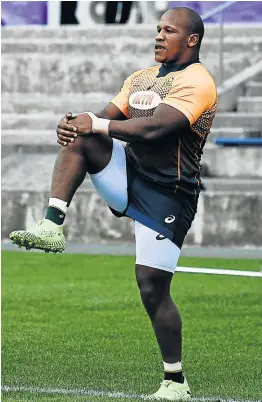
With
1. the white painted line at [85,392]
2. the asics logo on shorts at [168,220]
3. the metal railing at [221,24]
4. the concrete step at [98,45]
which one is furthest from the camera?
the concrete step at [98,45]

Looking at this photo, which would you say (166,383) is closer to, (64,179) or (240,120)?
(64,179)

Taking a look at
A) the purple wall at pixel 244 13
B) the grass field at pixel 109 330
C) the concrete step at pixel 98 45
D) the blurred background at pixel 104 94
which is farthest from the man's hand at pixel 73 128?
the purple wall at pixel 244 13

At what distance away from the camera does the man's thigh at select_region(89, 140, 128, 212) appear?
23.8 feet

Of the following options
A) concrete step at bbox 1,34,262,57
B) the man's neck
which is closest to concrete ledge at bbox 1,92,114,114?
concrete step at bbox 1,34,262,57

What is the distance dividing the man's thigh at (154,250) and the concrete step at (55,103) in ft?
47.8

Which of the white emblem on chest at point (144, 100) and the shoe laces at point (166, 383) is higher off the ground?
the white emblem on chest at point (144, 100)

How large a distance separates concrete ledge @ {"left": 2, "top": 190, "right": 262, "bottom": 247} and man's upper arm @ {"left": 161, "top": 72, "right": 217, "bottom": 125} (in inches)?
410

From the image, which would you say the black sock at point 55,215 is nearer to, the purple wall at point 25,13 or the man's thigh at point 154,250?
the man's thigh at point 154,250

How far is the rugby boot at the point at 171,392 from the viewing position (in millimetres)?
7223

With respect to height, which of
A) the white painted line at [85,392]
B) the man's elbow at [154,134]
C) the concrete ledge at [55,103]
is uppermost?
the man's elbow at [154,134]

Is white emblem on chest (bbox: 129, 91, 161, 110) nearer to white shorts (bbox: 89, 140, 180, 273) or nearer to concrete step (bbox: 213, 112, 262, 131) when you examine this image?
white shorts (bbox: 89, 140, 180, 273)

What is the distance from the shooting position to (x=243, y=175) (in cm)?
1916

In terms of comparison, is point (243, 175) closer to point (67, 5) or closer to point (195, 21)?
point (67, 5)

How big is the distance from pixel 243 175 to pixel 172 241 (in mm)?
11861
